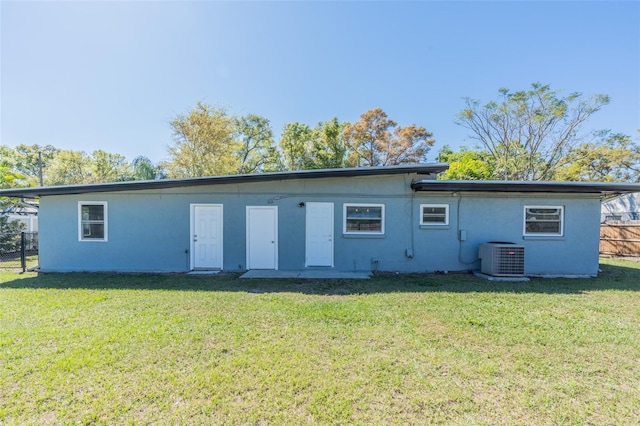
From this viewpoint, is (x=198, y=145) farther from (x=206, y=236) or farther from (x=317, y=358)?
(x=317, y=358)

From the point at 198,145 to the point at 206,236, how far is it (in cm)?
1640

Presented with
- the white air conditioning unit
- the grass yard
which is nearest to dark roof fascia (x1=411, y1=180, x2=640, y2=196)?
the white air conditioning unit

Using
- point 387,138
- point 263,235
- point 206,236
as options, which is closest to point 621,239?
point 263,235

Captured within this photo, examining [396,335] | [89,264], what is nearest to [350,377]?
[396,335]

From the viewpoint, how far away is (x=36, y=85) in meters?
11.7

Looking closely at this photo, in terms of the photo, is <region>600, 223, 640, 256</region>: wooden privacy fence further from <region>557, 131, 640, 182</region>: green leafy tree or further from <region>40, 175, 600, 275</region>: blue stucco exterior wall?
<region>557, 131, 640, 182</region>: green leafy tree

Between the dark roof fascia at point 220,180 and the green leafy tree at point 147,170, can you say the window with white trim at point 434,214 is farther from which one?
the green leafy tree at point 147,170

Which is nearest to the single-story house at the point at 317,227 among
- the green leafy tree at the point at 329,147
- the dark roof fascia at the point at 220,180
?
the dark roof fascia at the point at 220,180

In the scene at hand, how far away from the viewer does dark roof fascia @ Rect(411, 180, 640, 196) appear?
7637 millimetres

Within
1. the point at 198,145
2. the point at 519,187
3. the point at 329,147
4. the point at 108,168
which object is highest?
the point at 329,147

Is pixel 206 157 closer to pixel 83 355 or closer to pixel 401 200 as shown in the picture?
pixel 401 200

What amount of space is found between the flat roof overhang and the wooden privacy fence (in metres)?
6.39

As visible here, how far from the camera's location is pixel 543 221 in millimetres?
8477

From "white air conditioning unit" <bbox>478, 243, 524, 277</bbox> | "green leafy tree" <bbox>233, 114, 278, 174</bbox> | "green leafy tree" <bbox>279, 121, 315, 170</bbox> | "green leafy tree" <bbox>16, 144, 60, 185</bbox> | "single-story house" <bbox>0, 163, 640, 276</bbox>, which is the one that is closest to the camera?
"white air conditioning unit" <bbox>478, 243, 524, 277</bbox>
